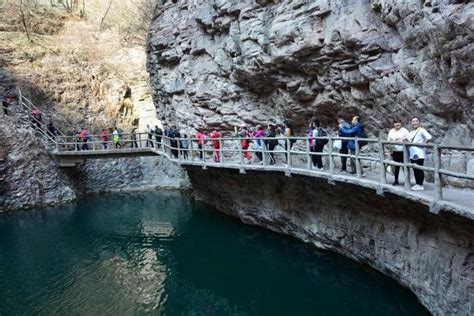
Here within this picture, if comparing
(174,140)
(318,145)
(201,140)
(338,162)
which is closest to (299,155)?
(338,162)

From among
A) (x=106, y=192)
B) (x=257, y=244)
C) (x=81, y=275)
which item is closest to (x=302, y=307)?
(x=257, y=244)

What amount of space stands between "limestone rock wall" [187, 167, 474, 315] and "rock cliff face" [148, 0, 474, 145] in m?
2.51

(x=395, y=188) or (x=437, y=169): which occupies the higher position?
(x=437, y=169)

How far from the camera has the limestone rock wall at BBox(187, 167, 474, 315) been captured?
348 inches

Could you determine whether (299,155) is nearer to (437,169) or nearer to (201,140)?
(201,140)

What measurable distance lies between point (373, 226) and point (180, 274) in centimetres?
703

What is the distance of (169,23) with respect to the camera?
24125 millimetres

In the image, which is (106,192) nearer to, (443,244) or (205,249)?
(205,249)

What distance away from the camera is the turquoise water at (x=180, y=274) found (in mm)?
12234

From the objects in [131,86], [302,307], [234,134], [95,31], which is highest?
[95,31]

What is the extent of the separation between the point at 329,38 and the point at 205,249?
9.78 meters

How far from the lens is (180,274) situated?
15.0 metres

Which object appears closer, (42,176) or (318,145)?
(318,145)

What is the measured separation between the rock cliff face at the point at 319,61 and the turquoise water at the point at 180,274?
5161 millimetres
